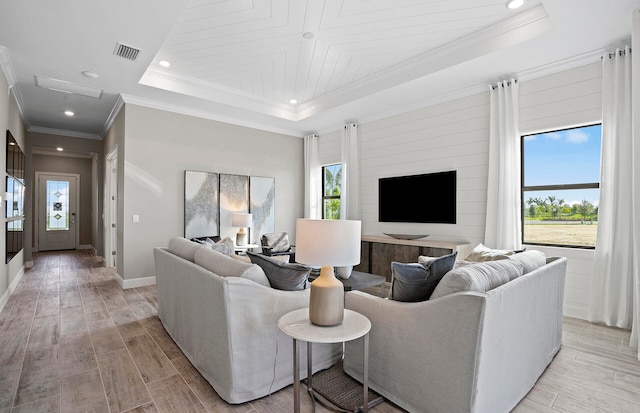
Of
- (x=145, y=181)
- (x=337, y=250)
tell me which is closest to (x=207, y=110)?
(x=145, y=181)

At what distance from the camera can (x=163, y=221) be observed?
5266 mm

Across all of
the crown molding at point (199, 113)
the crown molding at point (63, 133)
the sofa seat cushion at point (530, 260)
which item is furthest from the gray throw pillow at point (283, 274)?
the crown molding at point (63, 133)

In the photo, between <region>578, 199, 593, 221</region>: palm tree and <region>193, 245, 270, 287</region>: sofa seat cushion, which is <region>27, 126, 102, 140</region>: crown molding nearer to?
<region>193, 245, 270, 287</region>: sofa seat cushion

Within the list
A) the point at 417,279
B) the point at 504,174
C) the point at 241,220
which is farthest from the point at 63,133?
the point at 504,174

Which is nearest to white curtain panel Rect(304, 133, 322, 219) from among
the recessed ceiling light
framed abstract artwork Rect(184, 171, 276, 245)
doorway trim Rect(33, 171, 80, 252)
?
framed abstract artwork Rect(184, 171, 276, 245)

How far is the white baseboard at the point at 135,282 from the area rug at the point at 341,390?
380 cm

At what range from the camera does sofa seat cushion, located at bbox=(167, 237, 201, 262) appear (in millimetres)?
2900

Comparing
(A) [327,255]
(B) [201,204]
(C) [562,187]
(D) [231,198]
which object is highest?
(C) [562,187]

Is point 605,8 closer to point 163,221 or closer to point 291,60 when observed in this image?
point 291,60

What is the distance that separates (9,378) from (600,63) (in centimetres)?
605

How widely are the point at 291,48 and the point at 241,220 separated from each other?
9.99 feet

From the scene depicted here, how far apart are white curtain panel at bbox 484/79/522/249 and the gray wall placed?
13.9ft

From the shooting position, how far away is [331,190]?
271 inches

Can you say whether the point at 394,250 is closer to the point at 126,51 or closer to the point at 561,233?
the point at 561,233
